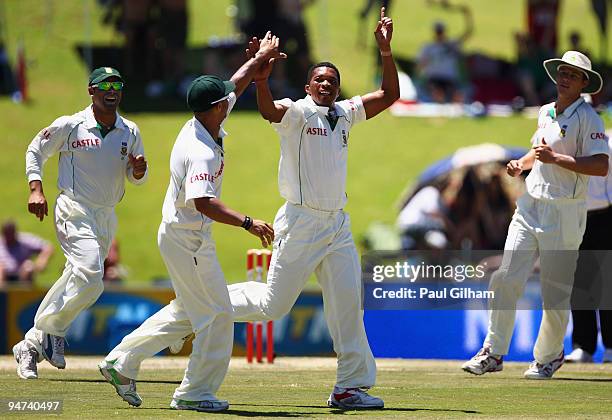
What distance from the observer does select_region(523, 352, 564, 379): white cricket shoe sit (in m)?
10.8

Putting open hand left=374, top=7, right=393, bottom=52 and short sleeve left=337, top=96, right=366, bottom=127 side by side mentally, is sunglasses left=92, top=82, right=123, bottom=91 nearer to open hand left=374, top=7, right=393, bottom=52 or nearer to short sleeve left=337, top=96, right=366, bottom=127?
short sleeve left=337, top=96, right=366, bottom=127

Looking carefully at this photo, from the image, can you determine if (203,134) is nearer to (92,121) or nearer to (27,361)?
(92,121)

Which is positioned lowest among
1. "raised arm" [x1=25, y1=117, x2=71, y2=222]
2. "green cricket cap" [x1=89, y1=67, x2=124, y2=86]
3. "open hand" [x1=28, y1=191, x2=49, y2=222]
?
"open hand" [x1=28, y1=191, x2=49, y2=222]

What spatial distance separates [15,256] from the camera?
1722 centimetres

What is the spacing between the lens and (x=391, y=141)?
75.8ft

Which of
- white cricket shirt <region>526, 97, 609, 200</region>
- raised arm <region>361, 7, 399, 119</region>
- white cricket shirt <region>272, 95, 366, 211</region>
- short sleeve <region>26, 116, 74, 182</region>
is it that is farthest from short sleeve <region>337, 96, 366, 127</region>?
short sleeve <region>26, 116, 74, 182</region>

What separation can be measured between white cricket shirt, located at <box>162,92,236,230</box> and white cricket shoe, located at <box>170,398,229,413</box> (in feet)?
3.47

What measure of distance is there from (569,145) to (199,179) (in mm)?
3598

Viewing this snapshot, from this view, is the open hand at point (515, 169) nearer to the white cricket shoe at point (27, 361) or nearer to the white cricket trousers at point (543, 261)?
the white cricket trousers at point (543, 261)

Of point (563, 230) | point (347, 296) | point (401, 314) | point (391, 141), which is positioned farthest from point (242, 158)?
point (347, 296)

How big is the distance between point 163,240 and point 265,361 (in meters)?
4.70

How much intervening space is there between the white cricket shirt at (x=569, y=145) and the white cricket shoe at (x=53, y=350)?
3811 millimetres

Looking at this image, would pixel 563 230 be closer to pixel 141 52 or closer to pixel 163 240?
pixel 163 240

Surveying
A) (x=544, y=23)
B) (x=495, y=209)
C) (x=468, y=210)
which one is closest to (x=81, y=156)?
(x=468, y=210)
